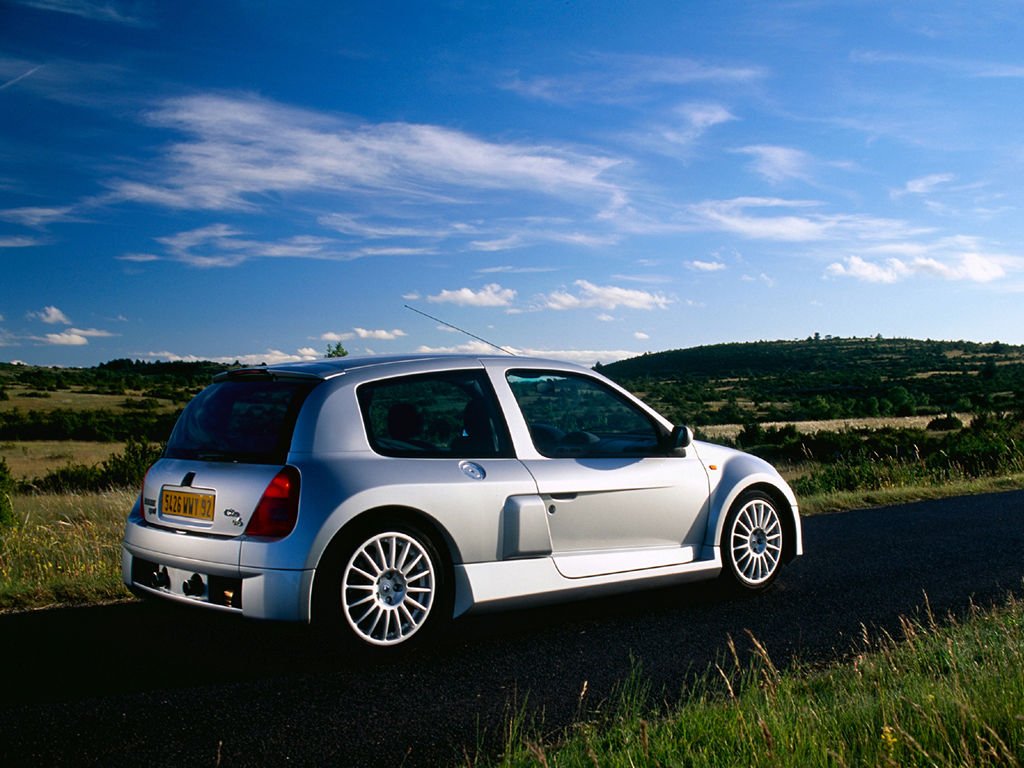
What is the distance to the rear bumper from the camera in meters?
4.98

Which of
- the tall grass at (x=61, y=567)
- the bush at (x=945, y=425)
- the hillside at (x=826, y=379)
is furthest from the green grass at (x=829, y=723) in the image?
the bush at (x=945, y=425)

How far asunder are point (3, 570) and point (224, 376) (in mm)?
3118

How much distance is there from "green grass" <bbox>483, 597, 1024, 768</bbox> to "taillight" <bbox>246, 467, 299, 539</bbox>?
1599 mm

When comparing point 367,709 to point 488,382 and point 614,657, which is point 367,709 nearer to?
point 614,657

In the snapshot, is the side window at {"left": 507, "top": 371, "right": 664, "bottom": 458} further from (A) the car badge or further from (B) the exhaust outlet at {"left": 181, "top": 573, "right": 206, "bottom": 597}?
(B) the exhaust outlet at {"left": 181, "top": 573, "right": 206, "bottom": 597}

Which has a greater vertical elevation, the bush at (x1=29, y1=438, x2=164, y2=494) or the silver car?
the silver car

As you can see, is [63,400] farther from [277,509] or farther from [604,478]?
[277,509]

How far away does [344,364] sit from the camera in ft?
19.1

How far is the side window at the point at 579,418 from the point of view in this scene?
20.3 feet

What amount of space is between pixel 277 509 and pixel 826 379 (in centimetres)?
8788

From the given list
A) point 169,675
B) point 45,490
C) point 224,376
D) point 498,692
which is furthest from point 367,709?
point 45,490

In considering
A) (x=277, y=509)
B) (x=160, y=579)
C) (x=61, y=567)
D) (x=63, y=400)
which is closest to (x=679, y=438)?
(x=277, y=509)

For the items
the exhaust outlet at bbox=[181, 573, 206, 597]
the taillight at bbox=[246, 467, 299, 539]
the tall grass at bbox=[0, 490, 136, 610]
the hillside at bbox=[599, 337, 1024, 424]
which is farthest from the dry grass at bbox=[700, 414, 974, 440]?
the taillight at bbox=[246, 467, 299, 539]

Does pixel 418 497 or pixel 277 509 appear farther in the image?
pixel 418 497
